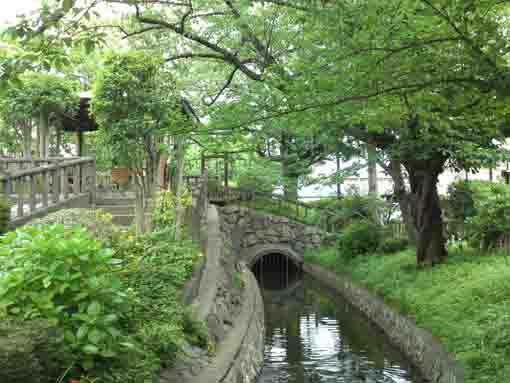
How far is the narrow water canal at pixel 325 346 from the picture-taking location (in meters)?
9.11

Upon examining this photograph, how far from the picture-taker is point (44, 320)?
3.94 metres

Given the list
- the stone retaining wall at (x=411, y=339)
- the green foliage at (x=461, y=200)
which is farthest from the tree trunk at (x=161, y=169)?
the green foliage at (x=461, y=200)

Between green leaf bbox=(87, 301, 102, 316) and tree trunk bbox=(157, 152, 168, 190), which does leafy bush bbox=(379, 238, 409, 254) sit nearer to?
tree trunk bbox=(157, 152, 168, 190)

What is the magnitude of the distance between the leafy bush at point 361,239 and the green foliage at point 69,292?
1408 centimetres

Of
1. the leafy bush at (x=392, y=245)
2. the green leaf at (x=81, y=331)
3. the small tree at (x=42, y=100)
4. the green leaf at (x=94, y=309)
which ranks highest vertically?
the small tree at (x=42, y=100)

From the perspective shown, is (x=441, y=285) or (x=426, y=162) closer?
(x=441, y=285)

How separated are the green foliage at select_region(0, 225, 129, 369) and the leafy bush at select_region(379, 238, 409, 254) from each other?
13.4 metres

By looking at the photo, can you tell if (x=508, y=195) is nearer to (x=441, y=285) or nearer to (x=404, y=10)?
(x=441, y=285)

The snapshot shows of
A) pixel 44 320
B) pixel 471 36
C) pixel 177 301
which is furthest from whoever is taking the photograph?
pixel 177 301

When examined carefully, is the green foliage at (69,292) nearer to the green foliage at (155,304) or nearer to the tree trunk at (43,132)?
the green foliage at (155,304)

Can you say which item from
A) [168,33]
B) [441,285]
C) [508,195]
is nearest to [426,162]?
[508,195]

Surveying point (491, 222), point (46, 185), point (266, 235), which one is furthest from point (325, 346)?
point (266, 235)

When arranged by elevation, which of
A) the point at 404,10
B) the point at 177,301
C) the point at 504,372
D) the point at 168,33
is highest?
the point at 168,33

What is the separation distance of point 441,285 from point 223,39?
9363 mm
